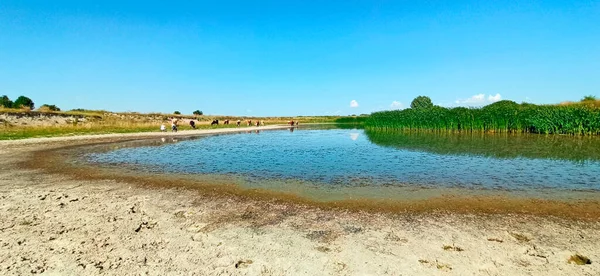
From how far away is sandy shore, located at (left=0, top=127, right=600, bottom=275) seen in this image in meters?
4.35

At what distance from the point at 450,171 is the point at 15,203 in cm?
1429

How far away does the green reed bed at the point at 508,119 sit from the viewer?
28188 mm

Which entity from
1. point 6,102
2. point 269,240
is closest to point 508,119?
point 269,240

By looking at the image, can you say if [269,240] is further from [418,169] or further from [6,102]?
[6,102]

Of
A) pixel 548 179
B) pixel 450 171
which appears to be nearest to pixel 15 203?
pixel 450 171

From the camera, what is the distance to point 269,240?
541cm

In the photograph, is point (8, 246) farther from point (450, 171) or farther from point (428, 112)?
Result: point (428, 112)

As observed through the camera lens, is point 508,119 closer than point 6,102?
Yes

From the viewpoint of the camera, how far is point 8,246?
4934 millimetres

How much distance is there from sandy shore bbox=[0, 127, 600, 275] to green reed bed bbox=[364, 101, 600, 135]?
98.5 ft

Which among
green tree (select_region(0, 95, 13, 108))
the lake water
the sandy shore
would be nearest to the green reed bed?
the lake water

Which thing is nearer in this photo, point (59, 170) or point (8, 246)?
point (8, 246)

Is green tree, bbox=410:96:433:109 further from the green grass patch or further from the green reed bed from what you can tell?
the green grass patch

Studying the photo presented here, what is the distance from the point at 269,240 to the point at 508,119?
35914mm
